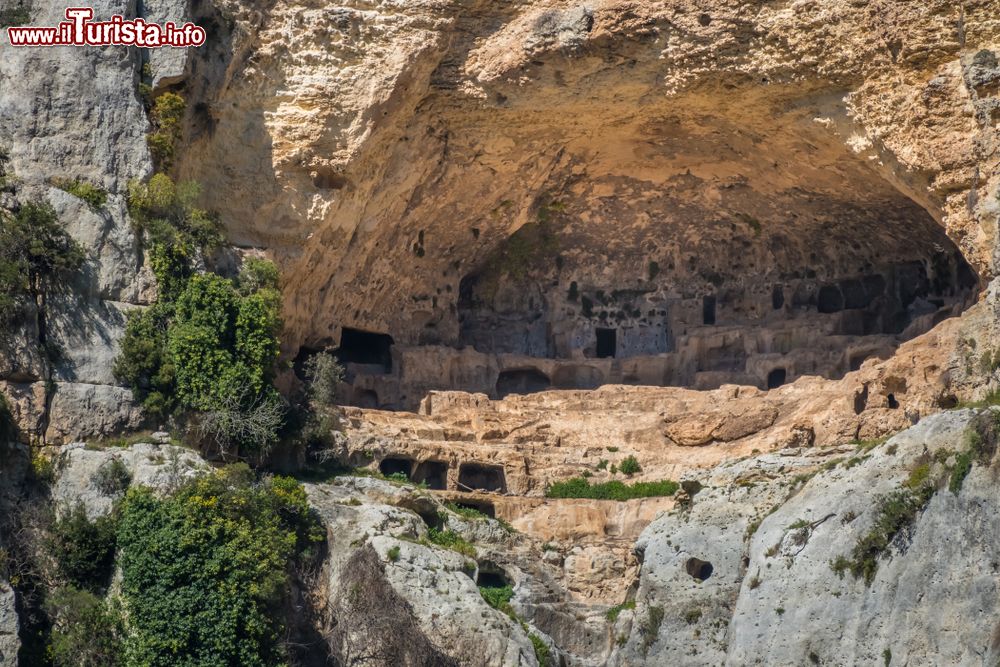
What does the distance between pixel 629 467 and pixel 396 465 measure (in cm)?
531

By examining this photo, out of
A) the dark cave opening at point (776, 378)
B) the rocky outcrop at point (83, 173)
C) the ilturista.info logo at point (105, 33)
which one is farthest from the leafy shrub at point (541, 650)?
the ilturista.info logo at point (105, 33)

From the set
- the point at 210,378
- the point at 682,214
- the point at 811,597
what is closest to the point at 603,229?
the point at 682,214

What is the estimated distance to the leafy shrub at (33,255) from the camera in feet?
140

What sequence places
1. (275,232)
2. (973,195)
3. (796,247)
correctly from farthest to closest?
1. (796,247)
2. (275,232)
3. (973,195)

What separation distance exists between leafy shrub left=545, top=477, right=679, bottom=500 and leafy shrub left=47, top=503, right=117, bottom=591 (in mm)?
10590

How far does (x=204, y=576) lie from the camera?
3981cm

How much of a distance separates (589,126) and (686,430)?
24.5 feet

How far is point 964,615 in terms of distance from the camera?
35.3 metres

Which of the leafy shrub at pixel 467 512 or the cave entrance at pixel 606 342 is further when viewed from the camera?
the cave entrance at pixel 606 342

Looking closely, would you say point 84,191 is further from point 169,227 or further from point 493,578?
point 493,578

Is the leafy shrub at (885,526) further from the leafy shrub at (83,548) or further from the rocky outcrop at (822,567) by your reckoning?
the leafy shrub at (83,548)

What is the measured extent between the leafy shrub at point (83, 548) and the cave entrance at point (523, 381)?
14.5 metres

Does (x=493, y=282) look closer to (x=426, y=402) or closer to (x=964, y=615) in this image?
(x=426, y=402)

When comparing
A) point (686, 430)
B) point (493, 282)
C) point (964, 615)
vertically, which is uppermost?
point (493, 282)
